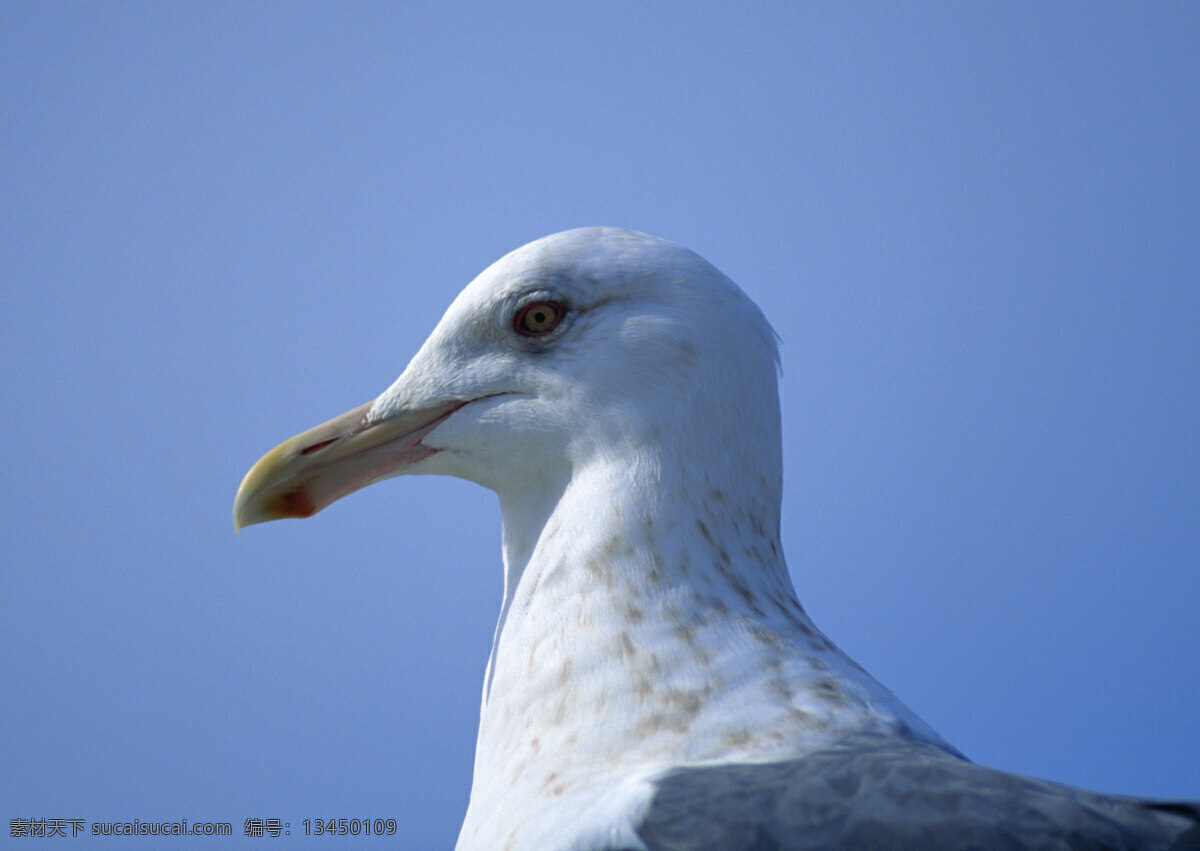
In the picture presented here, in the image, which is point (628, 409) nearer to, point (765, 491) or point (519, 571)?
point (765, 491)

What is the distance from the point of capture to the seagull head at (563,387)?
220 centimetres

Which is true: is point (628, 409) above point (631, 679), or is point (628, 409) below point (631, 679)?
above

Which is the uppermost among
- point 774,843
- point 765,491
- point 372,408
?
point 372,408

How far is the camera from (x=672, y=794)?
1599 mm

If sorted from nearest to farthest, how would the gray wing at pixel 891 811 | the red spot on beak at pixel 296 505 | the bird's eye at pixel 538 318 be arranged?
the gray wing at pixel 891 811, the bird's eye at pixel 538 318, the red spot on beak at pixel 296 505

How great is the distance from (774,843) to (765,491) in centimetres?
88

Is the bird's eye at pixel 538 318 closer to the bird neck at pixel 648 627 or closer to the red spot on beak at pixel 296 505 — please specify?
the bird neck at pixel 648 627

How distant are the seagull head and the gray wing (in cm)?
74

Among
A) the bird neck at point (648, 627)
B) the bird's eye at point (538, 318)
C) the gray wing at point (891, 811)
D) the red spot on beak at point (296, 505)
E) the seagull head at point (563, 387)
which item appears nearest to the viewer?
A: the gray wing at point (891, 811)

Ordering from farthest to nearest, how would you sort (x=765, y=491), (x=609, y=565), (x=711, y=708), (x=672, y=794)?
(x=765, y=491), (x=609, y=565), (x=711, y=708), (x=672, y=794)

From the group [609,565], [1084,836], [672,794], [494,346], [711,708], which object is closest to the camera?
[1084,836]

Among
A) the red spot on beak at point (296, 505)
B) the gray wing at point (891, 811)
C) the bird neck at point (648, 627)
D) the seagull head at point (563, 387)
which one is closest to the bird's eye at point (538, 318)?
the seagull head at point (563, 387)

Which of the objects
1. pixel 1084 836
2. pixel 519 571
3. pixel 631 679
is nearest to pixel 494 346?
pixel 519 571

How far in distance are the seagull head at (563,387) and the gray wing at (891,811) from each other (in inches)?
29.1
